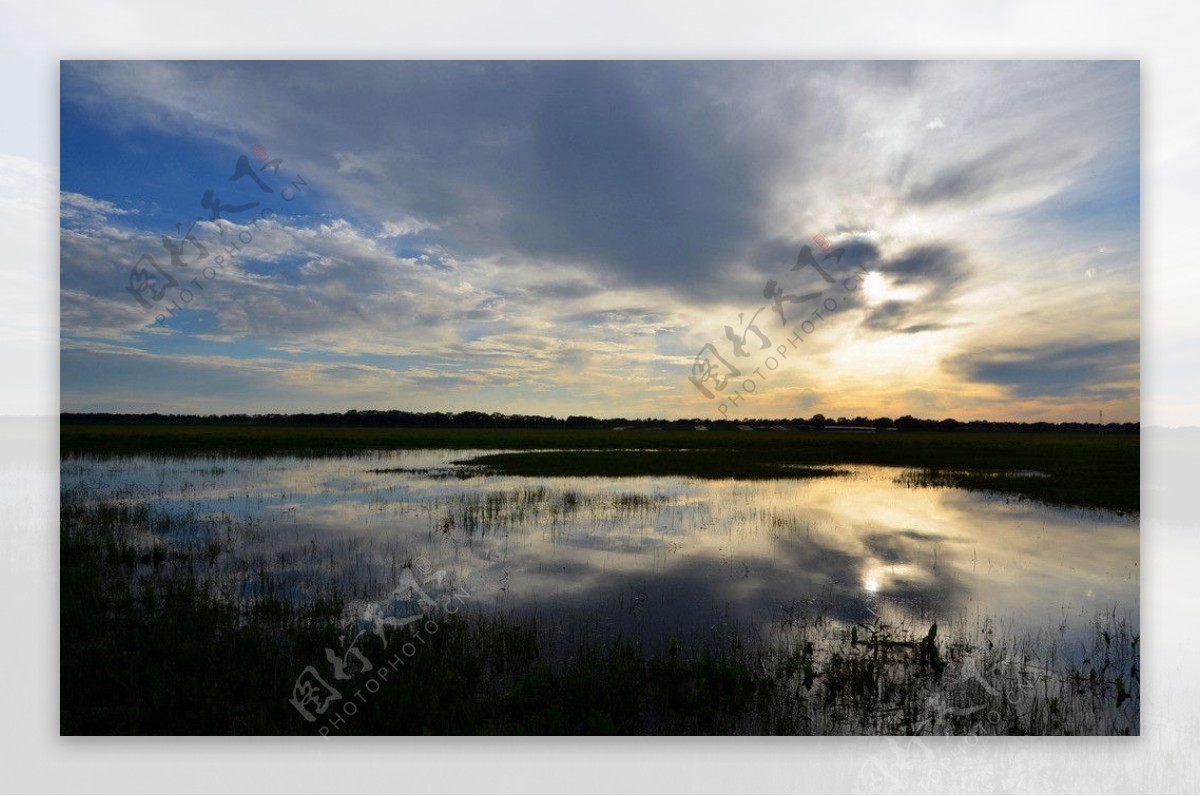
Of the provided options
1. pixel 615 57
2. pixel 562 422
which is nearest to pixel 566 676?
pixel 562 422

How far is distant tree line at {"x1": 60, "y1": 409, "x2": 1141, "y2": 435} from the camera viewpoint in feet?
22.4

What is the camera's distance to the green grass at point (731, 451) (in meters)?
6.31

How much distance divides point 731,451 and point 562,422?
569 inches

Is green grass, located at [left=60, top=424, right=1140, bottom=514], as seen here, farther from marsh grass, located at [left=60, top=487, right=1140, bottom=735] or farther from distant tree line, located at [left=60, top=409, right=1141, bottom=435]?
marsh grass, located at [left=60, top=487, right=1140, bottom=735]

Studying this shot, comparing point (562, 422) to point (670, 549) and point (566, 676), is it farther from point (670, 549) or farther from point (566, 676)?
point (566, 676)

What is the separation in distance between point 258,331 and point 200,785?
4.53m

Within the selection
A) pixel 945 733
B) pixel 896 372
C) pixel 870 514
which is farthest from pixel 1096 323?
pixel 870 514

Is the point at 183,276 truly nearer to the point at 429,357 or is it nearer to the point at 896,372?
the point at 429,357

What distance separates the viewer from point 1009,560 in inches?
265

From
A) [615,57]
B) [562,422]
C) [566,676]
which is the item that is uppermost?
[615,57]

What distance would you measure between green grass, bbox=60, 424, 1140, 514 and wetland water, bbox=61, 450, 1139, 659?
505mm

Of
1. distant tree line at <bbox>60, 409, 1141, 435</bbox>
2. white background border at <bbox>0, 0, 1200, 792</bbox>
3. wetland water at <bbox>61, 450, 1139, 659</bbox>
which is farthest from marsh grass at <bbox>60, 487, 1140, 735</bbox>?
distant tree line at <bbox>60, 409, 1141, 435</bbox>

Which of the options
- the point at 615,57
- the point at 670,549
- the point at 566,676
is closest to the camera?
the point at 566,676

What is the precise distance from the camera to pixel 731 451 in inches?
854
